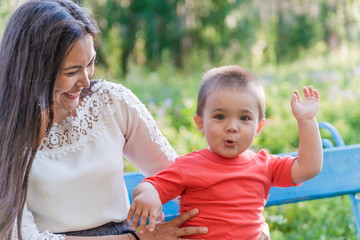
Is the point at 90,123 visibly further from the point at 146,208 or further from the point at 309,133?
the point at 309,133

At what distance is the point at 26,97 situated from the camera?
1.75 m

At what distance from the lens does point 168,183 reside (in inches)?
72.9

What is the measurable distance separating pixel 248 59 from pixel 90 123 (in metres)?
8.92

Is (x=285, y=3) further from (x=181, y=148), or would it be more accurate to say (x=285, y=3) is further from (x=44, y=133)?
(x=44, y=133)

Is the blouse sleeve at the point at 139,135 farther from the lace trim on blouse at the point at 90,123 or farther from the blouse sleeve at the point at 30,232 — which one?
the blouse sleeve at the point at 30,232

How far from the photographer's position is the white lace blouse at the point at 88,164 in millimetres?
1877

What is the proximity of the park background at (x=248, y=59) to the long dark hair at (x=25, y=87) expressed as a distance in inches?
13.3

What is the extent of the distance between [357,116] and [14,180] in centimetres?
400

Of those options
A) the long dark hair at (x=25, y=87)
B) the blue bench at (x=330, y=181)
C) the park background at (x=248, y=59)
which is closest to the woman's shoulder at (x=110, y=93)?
the park background at (x=248, y=59)

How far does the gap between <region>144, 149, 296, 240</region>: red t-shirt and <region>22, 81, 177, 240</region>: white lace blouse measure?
24 cm

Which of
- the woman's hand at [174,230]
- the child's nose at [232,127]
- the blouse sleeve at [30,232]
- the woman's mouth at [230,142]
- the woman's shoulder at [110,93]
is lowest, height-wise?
the blouse sleeve at [30,232]

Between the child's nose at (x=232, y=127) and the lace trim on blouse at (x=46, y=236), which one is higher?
the child's nose at (x=232, y=127)

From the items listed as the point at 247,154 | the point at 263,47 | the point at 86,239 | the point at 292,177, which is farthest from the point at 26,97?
the point at 263,47

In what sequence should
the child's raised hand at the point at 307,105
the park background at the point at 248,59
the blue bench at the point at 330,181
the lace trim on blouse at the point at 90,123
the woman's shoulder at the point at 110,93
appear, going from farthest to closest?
the park background at the point at 248,59
the blue bench at the point at 330,181
the woman's shoulder at the point at 110,93
the lace trim on blouse at the point at 90,123
the child's raised hand at the point at 307,105
